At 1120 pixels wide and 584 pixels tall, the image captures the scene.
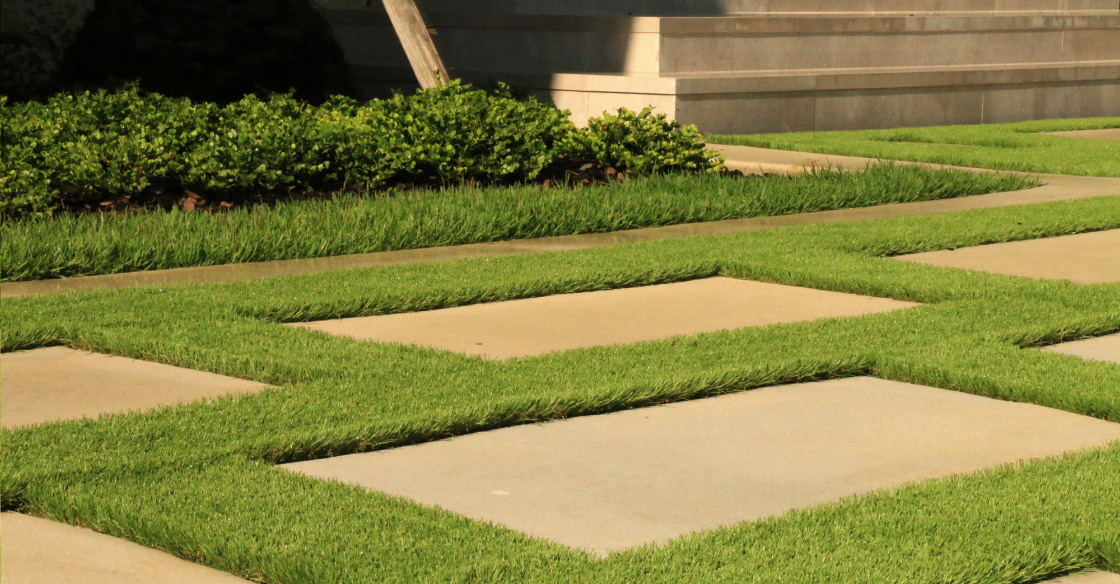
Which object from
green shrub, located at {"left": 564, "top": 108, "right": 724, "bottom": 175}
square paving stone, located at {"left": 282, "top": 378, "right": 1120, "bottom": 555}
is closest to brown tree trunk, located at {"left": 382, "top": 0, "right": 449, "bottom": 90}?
green shrub, located at {"left": 564, "top": 108, "right": 724, "bottom": 175}

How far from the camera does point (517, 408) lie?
4.79 m

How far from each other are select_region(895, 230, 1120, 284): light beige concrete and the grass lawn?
0.26 m

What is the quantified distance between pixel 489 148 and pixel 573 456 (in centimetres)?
644

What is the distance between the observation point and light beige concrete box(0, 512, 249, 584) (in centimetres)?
335

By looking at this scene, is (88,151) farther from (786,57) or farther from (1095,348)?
(786,57)

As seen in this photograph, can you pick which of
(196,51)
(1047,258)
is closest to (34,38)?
(196,51)

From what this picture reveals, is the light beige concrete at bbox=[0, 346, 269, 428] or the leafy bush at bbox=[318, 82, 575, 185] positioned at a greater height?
the leafy bush at bbox=[318, 82, 575, 185]

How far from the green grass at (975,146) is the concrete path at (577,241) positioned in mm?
766

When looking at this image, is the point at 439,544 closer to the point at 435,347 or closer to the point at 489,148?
the point at 435,347

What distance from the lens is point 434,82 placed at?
12.3 m

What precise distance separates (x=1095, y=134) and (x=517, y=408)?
13942 mm

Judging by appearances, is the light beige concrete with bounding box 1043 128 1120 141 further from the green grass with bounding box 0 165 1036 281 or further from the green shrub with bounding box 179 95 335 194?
the green shrub with bounding box 179 95 335 194

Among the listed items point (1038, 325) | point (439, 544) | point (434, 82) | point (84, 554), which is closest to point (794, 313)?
point (1038, 325)

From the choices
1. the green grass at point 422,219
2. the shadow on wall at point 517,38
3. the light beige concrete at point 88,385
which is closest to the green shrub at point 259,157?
the green grass at point 422,219
